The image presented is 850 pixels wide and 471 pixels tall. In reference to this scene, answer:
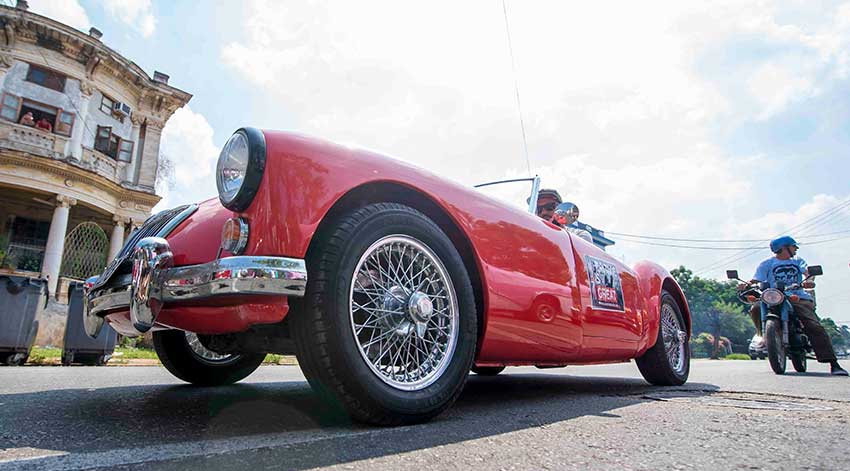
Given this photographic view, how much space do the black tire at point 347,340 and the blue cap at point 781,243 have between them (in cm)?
579

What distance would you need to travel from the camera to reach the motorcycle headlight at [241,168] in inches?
63.4

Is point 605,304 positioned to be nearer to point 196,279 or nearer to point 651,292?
point 651,292

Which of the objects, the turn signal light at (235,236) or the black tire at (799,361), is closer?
the turn signal light at (235,236)

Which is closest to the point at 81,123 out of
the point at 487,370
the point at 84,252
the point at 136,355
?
the point at 84,252

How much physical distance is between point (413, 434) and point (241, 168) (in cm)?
102

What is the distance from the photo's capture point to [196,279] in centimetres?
152

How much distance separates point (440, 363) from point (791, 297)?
546 centimetres

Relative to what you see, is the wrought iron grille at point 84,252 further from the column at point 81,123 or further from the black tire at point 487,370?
the black tire at point 487,370

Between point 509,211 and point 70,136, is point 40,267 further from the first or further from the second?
point 509,211

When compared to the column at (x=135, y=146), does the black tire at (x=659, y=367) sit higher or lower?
lower

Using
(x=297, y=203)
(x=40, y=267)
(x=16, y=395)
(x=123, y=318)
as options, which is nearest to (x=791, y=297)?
(x=297, y=203)

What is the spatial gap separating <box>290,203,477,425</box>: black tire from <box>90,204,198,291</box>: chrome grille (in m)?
0.80

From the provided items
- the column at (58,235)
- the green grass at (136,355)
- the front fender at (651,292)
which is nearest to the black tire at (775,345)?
the front fender at (651,292)

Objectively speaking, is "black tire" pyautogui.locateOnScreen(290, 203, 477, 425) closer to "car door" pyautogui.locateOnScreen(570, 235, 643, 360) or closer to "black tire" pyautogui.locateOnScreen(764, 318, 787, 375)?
"car door" pyautogui.locateOnScreen(570, 235, 643, 360)
